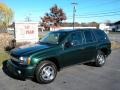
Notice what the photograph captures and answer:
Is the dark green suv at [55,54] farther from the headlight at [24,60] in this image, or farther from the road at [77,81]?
the road at [77,81]

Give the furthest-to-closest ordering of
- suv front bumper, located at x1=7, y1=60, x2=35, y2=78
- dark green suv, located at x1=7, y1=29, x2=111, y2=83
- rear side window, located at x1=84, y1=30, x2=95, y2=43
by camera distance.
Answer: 1. rear side window, located at x1=84, y1=30, x2=95, y2=43
2. dark green suv, located at x1=7, y1=29, x2=111, y2=83
3. suv front bumper, located at x1=7, y1=60, x2=35, y2=78

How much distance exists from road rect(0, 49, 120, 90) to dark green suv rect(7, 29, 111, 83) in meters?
0.35

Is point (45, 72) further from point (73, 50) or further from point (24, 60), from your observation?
point (73, 50)

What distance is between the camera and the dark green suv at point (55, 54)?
597cm

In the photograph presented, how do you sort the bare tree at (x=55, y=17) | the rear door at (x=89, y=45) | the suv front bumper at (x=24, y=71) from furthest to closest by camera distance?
the bare tree at (x=55, y=17)
the rear door at (x=89, y=45)
the suv front bumper at (x=24, y=71)

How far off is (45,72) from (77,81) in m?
1.13

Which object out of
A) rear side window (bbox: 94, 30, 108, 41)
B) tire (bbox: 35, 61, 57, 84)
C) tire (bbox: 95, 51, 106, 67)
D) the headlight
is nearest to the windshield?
tire (bbox: 35, 61, 57, 84)

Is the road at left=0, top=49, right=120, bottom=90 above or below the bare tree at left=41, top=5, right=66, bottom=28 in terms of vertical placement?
below

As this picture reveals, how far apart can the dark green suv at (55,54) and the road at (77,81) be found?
13.8 inches

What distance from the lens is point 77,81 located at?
21.3ft

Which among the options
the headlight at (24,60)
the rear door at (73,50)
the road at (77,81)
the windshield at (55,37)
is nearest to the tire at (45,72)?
the road at (77,81)

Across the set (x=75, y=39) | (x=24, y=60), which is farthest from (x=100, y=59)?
(x=24, y=60)

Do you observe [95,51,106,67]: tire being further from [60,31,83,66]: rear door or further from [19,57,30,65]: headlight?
[19,57,30,65]: headlight

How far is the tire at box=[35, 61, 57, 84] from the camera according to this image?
609 centimetres
